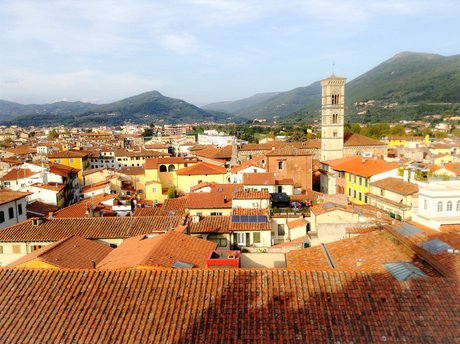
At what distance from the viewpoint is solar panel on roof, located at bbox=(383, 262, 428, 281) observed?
Answer: 9750 mm

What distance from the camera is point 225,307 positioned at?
8.70 meters

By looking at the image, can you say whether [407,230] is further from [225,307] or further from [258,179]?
[258,179]

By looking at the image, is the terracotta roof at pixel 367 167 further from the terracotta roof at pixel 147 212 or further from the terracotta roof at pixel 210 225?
the terracotta roof at pixel 210 225

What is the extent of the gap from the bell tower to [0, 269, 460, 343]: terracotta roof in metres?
62.6

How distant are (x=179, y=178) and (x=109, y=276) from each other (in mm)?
40092

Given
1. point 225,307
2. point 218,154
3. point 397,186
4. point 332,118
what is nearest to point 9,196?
point 225,307

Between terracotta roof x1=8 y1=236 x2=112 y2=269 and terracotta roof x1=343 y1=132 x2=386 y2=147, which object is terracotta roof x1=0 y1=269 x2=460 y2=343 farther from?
terracotta roof x1=343 y1=132 x2=386 y2=147

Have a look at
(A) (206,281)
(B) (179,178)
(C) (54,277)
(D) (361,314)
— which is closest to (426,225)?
(D) (361,314)

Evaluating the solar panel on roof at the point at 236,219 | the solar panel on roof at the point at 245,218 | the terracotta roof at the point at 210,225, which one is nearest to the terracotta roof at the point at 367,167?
the solar panel on roof at the point at 245,218

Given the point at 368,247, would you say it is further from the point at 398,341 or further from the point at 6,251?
the point at 6,251

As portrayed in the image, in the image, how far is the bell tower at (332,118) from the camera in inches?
2778

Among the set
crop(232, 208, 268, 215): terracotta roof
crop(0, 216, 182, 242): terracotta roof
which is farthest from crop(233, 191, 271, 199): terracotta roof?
crop(0, 216, 182, 242): terracotta roof

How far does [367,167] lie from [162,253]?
3310 cm

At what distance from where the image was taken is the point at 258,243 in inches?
890
